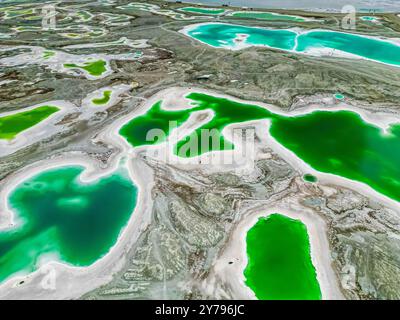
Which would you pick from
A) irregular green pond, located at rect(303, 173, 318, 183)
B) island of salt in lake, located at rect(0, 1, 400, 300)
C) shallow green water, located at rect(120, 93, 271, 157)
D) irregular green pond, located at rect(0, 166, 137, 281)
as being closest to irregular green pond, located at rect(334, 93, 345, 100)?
island of salt in lake, located at rect(0, 1, 400, 300)

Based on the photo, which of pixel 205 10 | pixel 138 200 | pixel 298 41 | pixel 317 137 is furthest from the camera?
pixel 205 10

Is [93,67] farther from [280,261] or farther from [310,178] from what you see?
[280,261]

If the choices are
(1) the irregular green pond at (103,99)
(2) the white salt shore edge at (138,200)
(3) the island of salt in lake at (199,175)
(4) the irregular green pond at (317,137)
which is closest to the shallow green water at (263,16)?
(3) the island of salt in lake at (199,175)

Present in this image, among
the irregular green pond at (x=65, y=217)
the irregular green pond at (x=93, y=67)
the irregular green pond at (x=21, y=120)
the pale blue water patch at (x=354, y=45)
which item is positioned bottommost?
the irregular green pond at (x=65, y=217)

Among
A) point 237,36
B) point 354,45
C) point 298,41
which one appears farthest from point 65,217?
point 354,45

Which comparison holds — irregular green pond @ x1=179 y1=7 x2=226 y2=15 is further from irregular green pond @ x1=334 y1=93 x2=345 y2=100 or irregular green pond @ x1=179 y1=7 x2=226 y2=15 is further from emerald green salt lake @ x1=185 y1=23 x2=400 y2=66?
irregular green pond @ x1=334 y1=93 x2=345 y2=100

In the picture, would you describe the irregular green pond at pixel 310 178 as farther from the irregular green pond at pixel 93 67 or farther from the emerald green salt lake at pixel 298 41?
the emerald green salt lake at pixel 298 41
